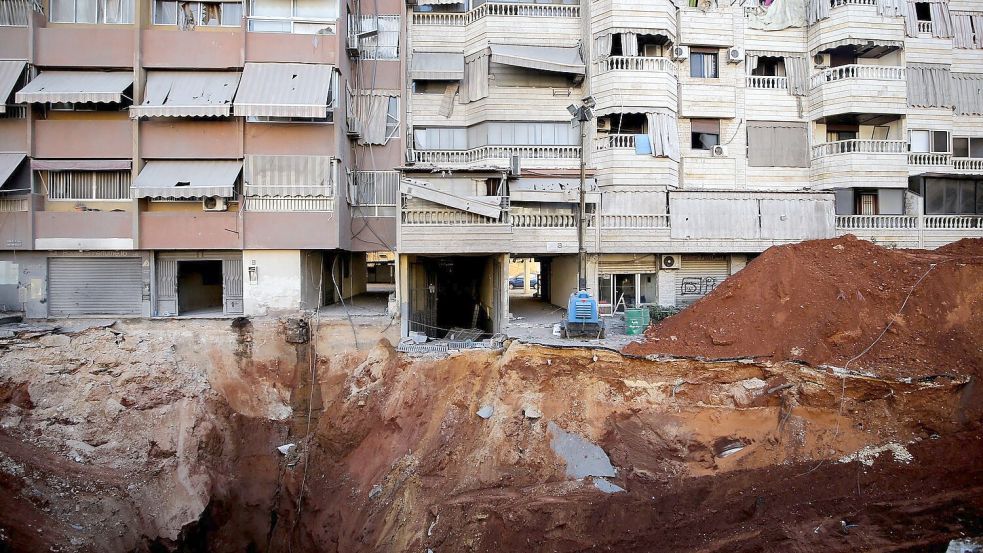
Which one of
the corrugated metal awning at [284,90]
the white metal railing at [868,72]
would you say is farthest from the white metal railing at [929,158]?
the corrugated metal awning at [284,90]

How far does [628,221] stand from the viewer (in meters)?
22.1

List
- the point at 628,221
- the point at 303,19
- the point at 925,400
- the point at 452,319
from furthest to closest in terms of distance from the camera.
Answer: the point at 452,319 → the point at 628,221 → the point at 303,19 → the point at 925,400

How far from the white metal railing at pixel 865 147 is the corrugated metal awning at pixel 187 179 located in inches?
1057

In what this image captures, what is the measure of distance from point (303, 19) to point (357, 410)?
15983mm

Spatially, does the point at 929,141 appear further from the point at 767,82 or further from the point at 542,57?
the point at 542,57

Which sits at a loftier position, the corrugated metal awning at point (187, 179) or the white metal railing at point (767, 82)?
the white metal railing at point (767, 82)

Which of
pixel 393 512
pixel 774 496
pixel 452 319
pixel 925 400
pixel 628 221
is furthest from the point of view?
pixel 452 319

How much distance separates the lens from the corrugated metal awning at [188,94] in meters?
18.9

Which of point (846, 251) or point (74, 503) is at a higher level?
point (846, 251)

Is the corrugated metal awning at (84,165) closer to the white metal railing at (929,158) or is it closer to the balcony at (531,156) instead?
the balcony at (531,156)

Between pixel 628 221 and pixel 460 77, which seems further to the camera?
pixel 460 77

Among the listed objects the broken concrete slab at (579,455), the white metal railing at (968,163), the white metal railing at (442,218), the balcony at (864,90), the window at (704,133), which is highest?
the balcony at (864,90)

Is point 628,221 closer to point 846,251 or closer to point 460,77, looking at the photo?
point 846,251

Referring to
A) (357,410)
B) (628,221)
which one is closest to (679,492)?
(357,410)
